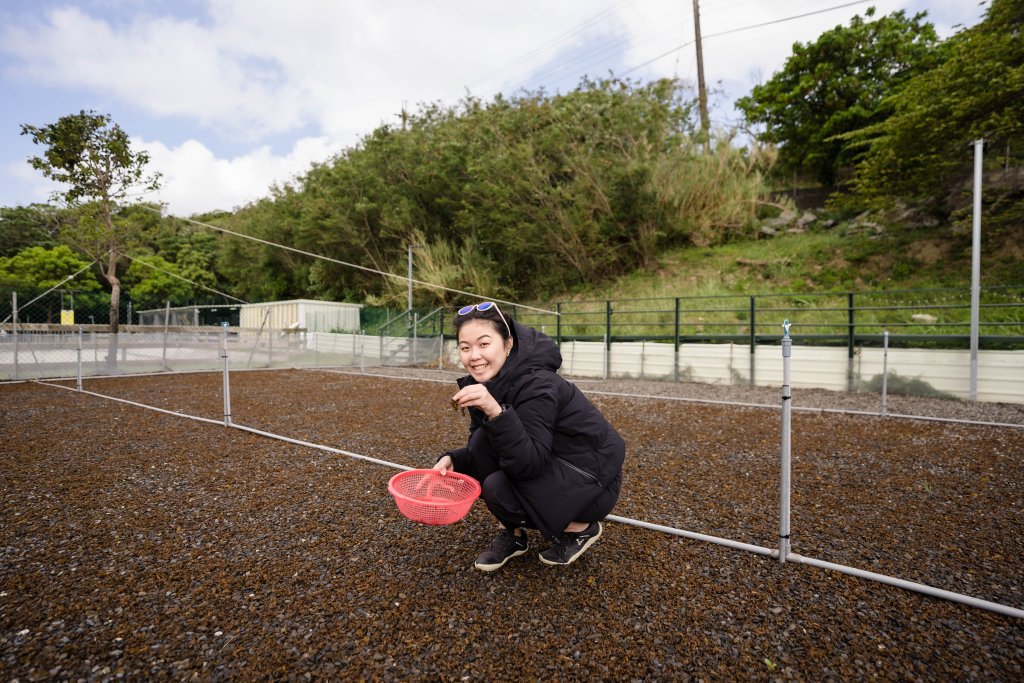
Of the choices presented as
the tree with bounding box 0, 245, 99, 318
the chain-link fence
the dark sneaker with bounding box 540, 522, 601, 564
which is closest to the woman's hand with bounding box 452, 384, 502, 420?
the dark sneaker with bounding box 540, 522, 601, 564

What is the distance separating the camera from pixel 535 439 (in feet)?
7.37

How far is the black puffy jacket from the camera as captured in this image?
218cm

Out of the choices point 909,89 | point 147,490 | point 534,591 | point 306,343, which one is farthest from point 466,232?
point 534,591

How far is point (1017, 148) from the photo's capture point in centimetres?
1111

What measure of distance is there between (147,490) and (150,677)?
2573 mm

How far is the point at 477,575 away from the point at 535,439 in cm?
86

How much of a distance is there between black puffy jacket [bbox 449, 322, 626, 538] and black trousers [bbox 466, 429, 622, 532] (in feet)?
0.18

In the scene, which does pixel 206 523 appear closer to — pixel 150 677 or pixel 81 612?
pixel 81 612

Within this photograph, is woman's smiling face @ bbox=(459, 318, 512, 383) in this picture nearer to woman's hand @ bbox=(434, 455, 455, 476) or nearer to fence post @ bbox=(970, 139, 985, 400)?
woman's hand @ bbox=(434, 455, 455, 476)

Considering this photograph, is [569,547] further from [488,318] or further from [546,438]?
[488,318]

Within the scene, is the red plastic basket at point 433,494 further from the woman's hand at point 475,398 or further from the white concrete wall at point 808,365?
the white concrete wall at point 808,365

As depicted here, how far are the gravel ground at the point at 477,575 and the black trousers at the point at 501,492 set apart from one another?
0.31 m

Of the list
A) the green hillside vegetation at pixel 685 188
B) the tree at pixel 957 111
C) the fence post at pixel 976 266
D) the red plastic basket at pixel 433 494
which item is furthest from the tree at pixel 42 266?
the fence post at pixel 976 266

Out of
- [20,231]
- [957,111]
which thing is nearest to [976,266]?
[957,111]
